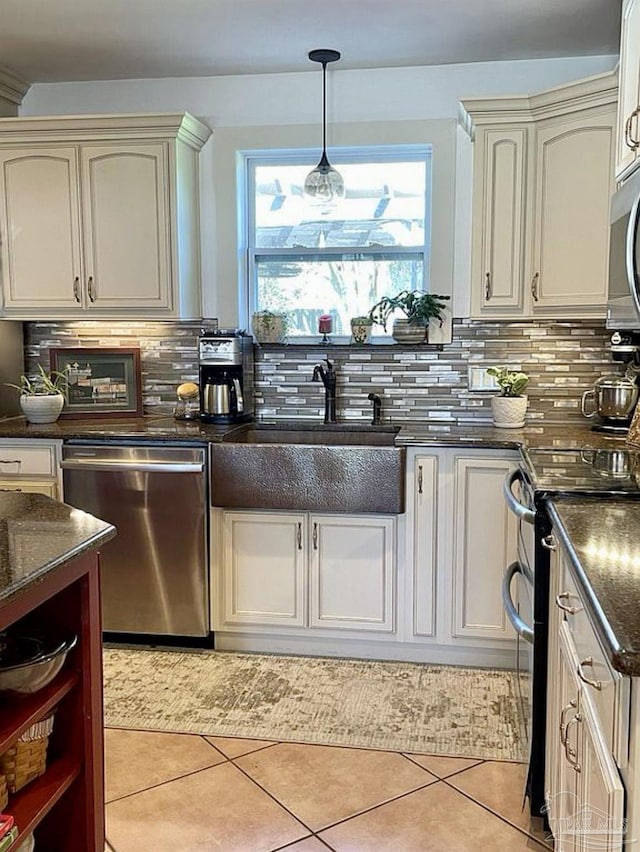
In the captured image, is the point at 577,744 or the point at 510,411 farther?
the point at 510,411

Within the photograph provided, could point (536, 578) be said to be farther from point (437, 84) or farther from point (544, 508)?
point (437, 84)

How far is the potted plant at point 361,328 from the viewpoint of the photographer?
3723 millimetres

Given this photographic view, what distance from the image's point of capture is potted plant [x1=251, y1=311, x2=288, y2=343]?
12.3 feet

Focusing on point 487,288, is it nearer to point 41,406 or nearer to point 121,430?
point 121,430

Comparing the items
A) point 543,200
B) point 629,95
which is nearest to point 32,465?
point 543,200

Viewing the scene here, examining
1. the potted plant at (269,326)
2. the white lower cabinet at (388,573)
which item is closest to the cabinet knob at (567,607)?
the white lower cabinet at (388,573)

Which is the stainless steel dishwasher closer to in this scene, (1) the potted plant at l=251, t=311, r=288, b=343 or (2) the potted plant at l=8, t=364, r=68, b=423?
(2) the potted plant at l=8, t=364, r=68, b=423

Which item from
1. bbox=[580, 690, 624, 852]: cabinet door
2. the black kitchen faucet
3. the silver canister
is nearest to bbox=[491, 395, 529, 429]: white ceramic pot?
the silver canister

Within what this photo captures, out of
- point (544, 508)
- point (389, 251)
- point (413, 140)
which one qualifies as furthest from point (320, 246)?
point (544, 508)

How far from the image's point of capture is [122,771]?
2465mm

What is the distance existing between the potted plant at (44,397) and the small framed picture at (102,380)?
5cm

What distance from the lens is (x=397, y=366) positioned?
12.4ft

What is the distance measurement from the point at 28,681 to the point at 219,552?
1.67 metres

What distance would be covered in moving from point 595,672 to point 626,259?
4.23ft
